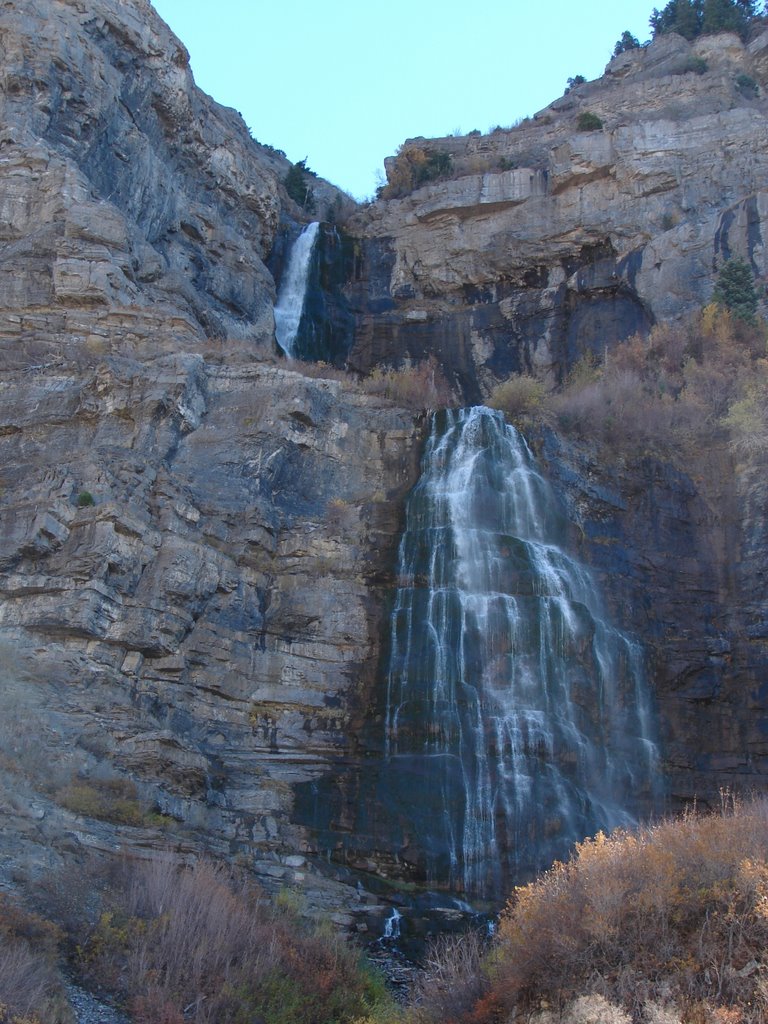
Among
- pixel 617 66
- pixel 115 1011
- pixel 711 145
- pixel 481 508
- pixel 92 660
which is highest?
pixel 617 66

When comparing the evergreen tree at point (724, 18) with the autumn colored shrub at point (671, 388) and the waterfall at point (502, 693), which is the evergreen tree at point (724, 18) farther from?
the waterfall at point (502, 693)

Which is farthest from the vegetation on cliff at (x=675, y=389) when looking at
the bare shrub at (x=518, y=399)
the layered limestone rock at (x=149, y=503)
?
the layered limestone rock at (x=149, y=503)

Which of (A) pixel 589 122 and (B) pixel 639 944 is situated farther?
(A) pixel 589 122

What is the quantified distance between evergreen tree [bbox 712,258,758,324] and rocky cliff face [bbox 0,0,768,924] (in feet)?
2.90

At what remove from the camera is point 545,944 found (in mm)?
13633

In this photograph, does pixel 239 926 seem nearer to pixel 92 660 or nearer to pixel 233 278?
pixel 92 660

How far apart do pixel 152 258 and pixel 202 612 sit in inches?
518

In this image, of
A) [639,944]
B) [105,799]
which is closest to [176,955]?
[105,799]

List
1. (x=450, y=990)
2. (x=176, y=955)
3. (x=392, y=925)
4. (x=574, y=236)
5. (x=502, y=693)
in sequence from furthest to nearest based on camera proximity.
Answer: (x=574, y=236)
(x=502, y=693)
(x=392, y=925)
(x=176, y=955)
(x=450, y=990)

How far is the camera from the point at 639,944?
13.2 metres

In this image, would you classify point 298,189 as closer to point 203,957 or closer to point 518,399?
point 518,399

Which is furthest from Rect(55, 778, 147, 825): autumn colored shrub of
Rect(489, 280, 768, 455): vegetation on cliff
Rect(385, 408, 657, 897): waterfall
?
Rect(489, 280, 768, 455): vegetation on cliff

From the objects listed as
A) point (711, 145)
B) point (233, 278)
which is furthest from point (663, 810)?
point (711, 145)

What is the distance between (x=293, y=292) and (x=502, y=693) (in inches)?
866
